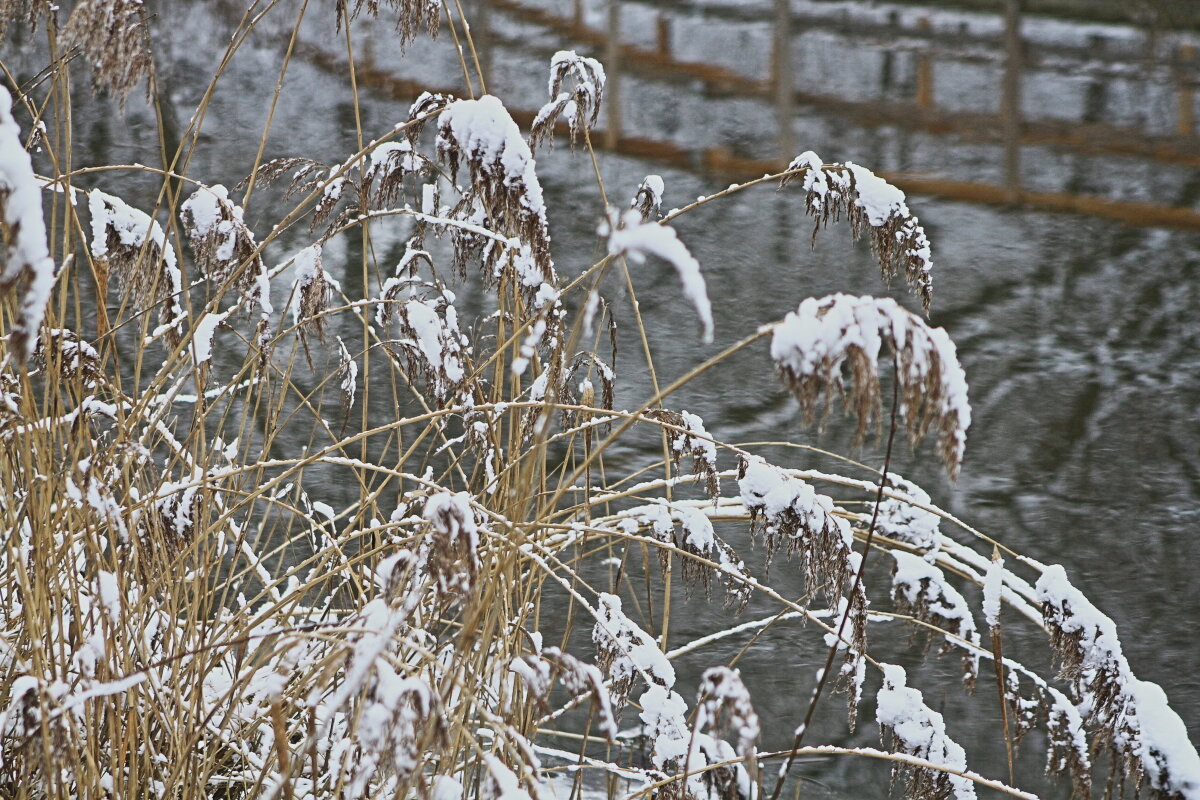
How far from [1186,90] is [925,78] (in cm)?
130

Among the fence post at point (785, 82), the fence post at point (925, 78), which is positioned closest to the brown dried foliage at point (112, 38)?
the fence post at point (785, 82)

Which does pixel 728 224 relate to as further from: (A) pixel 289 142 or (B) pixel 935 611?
(B) pixel 935 611

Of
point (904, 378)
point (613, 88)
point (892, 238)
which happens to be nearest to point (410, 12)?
point (892, 238)

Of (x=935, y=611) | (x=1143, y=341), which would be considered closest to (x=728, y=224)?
(x=1143, y=341)

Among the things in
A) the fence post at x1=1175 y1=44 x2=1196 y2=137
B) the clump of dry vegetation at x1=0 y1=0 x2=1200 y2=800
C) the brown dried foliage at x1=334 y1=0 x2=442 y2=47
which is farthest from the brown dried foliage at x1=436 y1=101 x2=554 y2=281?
the fence post at x1=1175 y1=44 x2=1196 y2=137

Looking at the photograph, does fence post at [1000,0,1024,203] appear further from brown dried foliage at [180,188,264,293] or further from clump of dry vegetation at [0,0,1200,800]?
brown dried foliage at [180,188,264,293]

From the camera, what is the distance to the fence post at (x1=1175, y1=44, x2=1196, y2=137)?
5.98 meters

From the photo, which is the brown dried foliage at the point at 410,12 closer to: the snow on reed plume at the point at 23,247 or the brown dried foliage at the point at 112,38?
the brown dried foliage at the point at 112,38

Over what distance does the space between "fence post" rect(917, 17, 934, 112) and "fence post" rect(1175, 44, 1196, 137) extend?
3.83 ft

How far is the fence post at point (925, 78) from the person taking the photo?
6.49m

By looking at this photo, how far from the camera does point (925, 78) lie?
6883 mm

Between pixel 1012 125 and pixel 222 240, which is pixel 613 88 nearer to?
pixel 1012 125

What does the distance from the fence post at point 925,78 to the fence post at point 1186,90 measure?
117 centimetres

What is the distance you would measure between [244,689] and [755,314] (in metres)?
2.74
